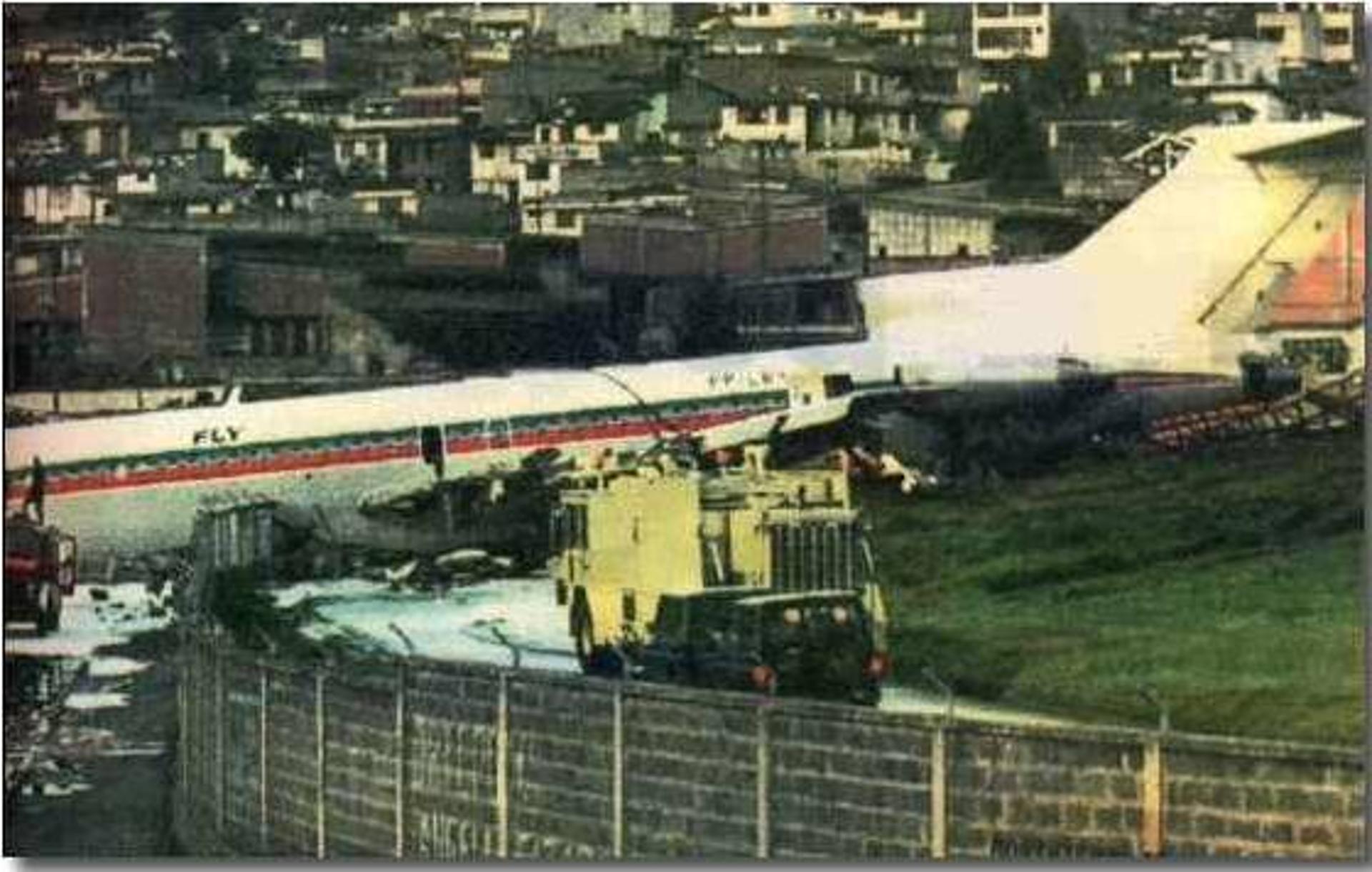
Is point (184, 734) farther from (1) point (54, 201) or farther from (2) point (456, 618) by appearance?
(1) point (54, 201)

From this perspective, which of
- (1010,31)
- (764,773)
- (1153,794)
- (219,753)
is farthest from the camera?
(219,753)

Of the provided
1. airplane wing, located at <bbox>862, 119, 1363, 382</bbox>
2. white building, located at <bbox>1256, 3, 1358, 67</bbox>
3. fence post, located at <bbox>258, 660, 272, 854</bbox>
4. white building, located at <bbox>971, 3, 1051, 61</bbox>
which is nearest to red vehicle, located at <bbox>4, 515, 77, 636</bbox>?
fence post, located at <bbox>258, 660, 272, 854</bbox>

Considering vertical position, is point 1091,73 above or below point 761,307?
above

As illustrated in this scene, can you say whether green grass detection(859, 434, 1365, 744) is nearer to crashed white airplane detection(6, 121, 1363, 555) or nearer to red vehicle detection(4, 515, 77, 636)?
crashed white airplane detection(6, 121, 1363, 555)

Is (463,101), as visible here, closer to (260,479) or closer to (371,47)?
(371,47)

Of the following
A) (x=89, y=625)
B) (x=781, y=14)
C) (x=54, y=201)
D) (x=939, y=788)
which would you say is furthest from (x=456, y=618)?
(x=781, y=14)

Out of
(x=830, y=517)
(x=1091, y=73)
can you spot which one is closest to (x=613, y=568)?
(x=830, y=517)

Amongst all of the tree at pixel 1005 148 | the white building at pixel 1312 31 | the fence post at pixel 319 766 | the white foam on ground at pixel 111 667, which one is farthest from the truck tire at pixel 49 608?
the white building at pixel 1312 31
